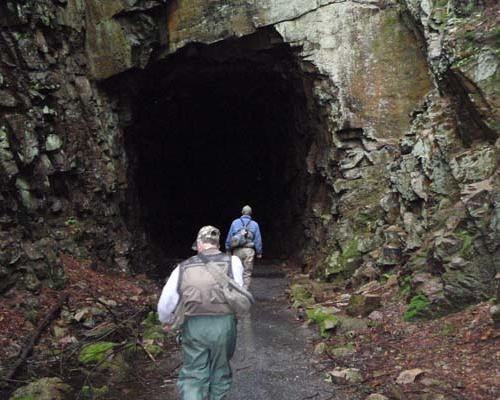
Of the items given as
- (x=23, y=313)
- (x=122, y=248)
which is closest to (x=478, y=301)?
(x=23, y=313)

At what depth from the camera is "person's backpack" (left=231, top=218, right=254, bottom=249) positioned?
9.82 metres

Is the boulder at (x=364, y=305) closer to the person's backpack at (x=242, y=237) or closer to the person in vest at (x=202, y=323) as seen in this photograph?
the person's backpack at (x=242, y=237)

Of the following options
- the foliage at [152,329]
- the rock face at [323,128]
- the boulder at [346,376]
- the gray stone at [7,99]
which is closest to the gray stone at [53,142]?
the rock face at [323,128]

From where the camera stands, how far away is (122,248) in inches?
543

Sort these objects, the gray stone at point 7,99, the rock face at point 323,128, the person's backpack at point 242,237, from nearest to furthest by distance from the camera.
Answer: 1. the rock face at point 323,128
2. the person's backpack at point 242,237
3. the gray stone at point 7,99

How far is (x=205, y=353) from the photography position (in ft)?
14.0

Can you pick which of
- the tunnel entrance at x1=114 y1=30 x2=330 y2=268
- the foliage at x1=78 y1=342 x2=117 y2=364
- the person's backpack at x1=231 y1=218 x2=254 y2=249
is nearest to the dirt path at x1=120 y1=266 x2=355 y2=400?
the foliage at x1=78 y1=342 x2=117 y2=364

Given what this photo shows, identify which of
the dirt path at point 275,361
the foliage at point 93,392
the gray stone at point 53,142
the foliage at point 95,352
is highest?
the gray stone at point 53,142

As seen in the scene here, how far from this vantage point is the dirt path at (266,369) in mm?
5504

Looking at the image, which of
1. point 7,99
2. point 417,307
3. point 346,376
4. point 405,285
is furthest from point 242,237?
point 7,99

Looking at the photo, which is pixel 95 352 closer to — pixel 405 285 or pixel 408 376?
pixel 408 376

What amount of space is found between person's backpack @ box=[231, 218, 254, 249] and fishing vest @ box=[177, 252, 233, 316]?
5.55 metres

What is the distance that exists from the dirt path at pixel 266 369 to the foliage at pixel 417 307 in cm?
154

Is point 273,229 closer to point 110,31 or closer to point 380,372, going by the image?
point 110,31
